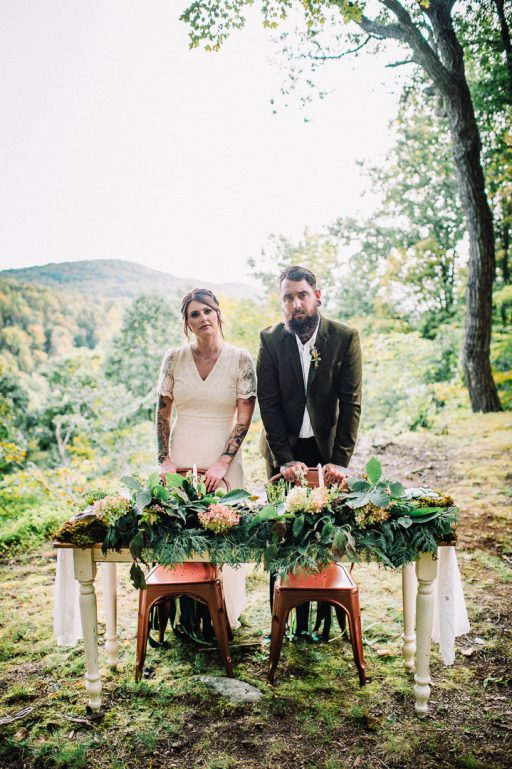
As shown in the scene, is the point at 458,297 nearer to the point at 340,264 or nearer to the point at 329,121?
the point at 340,264

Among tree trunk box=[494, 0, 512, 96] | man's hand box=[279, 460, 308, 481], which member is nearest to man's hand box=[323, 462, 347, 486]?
man's hand box=[279, 460, 308, 481]

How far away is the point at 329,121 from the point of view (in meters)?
16.1

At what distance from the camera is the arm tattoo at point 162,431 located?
3457mm

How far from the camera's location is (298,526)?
7.78 ft

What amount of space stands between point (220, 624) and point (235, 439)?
104 cm

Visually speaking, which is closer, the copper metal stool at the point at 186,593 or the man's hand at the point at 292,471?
the copper metal stool at the point at 186,593

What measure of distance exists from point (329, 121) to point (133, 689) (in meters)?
16.5

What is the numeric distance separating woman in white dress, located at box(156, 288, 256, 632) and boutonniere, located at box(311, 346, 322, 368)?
40 centimetres

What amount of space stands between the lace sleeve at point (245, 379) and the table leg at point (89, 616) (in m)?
1.30

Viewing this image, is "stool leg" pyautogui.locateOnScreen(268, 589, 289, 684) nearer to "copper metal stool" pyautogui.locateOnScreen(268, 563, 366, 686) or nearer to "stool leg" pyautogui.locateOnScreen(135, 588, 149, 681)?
"copper metal stool" pyautogui.locateOnScreen(268, 563, 366, 686)

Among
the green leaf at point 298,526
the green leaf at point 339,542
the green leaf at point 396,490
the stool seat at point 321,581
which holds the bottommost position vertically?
the stool seat at point 321,581

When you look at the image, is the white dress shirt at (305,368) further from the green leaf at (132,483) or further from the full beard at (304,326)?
the green leaf at (132,483)

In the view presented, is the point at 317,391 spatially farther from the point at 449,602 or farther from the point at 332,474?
the point at 449,602

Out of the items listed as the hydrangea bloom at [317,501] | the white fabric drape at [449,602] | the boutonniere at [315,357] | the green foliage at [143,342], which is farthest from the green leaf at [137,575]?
the green foliage at [143,342]
